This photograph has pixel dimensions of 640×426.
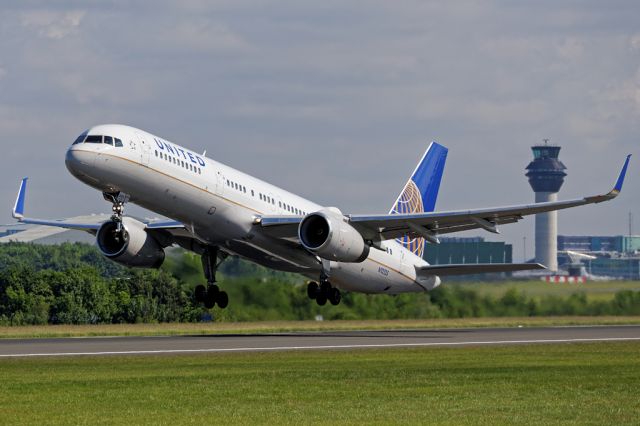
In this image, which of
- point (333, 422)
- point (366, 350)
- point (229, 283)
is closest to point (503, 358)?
point (366, 350)

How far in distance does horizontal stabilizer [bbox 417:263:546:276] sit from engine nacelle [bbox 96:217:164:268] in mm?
13777

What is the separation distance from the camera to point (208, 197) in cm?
4475

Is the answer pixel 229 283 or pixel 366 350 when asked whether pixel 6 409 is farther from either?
pixel 229 283

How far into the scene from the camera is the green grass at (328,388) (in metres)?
24.9

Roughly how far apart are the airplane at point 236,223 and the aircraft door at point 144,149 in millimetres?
43

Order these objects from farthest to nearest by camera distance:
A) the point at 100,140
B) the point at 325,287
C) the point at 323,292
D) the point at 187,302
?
the point at 187,302
the point at 323,292
the point at 325,287
the point at 100,140

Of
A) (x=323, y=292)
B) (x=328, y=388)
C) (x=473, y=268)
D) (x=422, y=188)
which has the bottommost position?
(x=328, y=388)

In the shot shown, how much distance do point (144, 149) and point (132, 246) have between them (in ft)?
30.2

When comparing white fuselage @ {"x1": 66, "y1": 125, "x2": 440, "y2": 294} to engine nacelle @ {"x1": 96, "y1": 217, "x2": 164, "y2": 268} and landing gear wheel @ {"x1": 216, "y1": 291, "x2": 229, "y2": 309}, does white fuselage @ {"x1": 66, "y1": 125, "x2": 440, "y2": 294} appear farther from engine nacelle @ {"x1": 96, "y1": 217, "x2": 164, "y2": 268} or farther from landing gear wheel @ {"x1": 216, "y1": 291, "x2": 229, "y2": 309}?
engine nacelle @ {"x1": 96, "y1": 217, "x2": 164, "y2": 268}

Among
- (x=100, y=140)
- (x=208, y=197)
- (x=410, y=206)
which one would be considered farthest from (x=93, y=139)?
(x=410, y=206)

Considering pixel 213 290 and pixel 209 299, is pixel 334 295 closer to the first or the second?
pixel 213 290

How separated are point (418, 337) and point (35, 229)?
114m

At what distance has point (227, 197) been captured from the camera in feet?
150

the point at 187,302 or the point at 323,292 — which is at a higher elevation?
the point at 187,302
